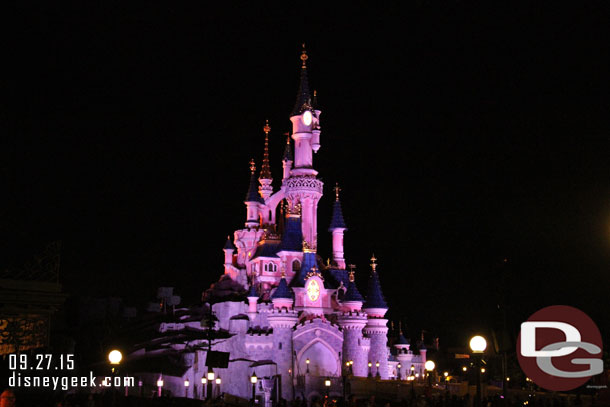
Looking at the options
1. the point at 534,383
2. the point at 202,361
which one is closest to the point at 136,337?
the point at 202,361

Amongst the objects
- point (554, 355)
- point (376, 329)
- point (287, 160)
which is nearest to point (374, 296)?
point (376, 329)

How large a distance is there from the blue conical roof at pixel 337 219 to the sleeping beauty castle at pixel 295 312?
0.09 metres

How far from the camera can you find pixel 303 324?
5169 centimetres

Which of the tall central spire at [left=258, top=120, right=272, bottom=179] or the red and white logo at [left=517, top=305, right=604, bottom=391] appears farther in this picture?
the tall central spire at [left=258, top=120, right=272, bottom=179]

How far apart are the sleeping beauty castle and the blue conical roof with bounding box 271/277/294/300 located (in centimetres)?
8

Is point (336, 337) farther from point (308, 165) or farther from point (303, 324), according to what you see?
point (308, 165)

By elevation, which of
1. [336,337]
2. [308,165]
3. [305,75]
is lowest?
[336,337]

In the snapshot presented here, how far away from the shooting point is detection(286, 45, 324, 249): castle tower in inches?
2363

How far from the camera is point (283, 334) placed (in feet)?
169

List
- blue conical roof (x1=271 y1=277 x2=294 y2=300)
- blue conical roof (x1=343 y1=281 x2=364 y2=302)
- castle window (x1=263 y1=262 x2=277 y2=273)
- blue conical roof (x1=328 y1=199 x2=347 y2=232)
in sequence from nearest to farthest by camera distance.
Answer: blue conical roof (x1=271 y1=277 x2=294 y2=300), blue conical roof (x1=343 y1=281 x2=364 y2=302), castle window (x1=263 y1=262 x2=277 y2=273), blue conical roof (x1=328 y1=199 x2=347 y2=232)

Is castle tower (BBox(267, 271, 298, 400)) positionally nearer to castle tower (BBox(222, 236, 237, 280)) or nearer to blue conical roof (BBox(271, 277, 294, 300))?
blue conical roof (BBox(271, 277, 294, 300))

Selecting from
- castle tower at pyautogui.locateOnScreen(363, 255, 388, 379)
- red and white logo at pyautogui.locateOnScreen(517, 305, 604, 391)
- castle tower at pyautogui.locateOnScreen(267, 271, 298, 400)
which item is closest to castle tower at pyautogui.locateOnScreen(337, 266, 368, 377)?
castle tower at pyautogui.locateOnScreen(363, 255, 388, 379)

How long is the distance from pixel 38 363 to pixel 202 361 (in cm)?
3479

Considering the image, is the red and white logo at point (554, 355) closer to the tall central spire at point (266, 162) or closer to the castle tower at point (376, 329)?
the castle tower at point (376, 329)
